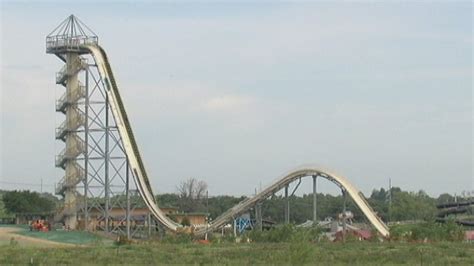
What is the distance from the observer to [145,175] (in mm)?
61656

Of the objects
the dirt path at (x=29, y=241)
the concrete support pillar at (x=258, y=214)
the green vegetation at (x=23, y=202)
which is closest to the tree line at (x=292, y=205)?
the green vegetation at (x=23, y=202)

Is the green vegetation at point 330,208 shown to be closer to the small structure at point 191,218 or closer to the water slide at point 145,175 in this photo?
the small structure at point 191,218

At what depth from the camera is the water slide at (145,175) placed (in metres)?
58.2

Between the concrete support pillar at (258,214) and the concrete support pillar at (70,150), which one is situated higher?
the concrete support pillar at (70,150)

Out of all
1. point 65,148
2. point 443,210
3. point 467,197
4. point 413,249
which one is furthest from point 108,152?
point 467,197

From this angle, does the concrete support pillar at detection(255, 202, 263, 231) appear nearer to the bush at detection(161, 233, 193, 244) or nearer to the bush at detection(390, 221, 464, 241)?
the bush at detection(161, 233, 193, 244)

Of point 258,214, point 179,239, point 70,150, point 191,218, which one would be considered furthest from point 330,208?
point 179,239

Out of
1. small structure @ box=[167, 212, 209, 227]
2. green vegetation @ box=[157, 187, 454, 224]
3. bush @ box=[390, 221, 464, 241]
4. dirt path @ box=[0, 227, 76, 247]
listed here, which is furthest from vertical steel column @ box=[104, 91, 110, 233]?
green vegetation @ box=[157, 187, 454, 224]

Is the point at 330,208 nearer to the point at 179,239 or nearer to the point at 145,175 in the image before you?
the point at 145,175

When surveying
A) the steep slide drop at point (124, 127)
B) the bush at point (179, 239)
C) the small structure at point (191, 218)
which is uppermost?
the steep slide drop at point (124, 127)

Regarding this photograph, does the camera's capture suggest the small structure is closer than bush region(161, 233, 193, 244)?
No

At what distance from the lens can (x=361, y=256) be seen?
3278cm

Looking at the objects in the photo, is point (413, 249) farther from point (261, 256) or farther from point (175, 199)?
point (175, 199)

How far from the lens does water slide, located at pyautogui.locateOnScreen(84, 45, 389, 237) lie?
58.2 metres
